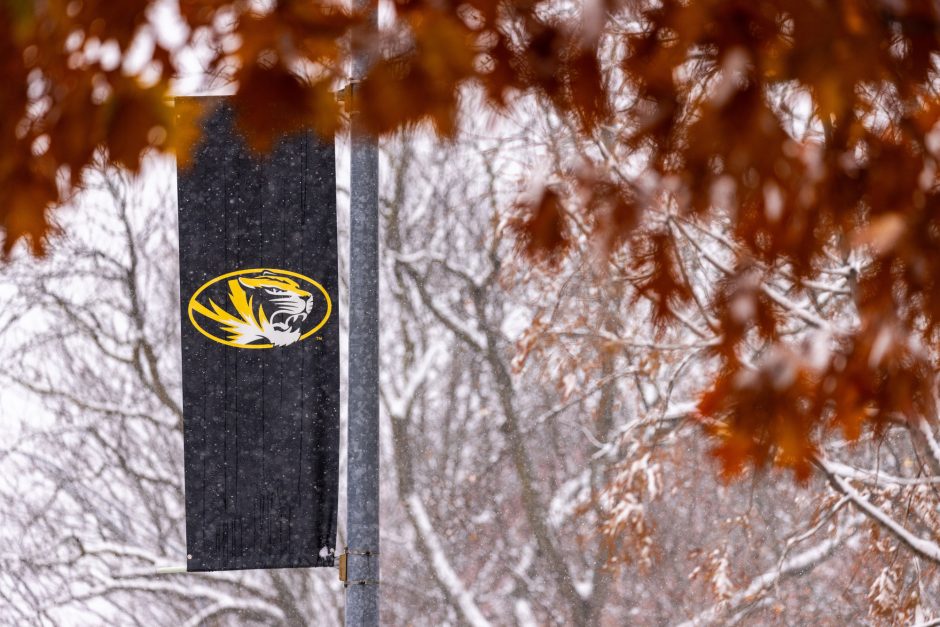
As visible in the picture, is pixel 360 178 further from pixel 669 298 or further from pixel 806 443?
pixel 806 443

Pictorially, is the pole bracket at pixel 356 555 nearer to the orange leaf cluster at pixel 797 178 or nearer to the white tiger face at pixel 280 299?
the white tiger face at pixel 280 299

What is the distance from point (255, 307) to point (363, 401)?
107 centimetres

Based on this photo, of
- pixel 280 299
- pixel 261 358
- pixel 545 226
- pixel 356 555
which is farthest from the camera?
pixel 280 299

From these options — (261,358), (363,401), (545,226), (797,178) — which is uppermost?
(261,358)

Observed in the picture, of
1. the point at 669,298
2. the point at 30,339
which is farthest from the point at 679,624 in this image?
the point at 669,298

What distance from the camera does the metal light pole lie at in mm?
4746

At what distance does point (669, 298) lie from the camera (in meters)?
2.79

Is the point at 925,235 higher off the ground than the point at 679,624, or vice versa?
the point at 679,624

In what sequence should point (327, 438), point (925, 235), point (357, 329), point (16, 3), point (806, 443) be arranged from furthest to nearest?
1. point (327, 438)
2. point (357, 329)
3. point (806, 443)
4. point (925, 235)
5. point (16, 3)

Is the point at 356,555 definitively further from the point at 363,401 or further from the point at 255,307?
the point at 255,307

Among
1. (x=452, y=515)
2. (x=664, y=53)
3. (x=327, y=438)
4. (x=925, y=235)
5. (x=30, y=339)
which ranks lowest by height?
(x=925, y=235)

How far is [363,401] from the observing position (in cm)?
479

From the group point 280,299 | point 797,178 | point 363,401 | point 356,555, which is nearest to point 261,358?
point 280,299

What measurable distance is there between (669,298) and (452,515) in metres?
10.4
